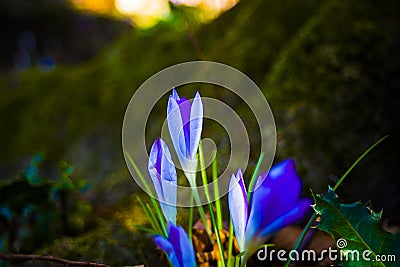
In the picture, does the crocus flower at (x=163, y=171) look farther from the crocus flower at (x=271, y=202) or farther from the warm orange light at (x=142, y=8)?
the warm orange light at (x=142, y=8)

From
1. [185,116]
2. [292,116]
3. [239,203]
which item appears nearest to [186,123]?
[185,116]

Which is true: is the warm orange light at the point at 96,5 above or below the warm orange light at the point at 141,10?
above

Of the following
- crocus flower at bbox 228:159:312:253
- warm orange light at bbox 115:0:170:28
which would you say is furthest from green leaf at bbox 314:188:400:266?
warm orange light at bbox 115:0:170:28

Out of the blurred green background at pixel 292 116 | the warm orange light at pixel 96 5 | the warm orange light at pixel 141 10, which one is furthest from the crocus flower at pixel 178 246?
the warm orange light at pixel 96 5

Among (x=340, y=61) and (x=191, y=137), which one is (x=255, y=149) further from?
(x=191, y=137)

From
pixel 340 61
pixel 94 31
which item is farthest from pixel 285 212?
pixel 94 31

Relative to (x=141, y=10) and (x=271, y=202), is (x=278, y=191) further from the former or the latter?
(x=141, y=10)

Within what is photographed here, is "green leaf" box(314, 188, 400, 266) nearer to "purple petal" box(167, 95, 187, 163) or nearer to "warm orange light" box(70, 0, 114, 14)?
"purple petal" box(167, 95, 187, 163)
